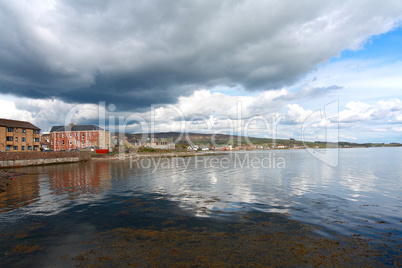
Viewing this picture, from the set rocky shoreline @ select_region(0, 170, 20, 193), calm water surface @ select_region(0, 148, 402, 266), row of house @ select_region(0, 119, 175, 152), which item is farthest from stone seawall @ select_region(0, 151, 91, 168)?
calm water surface @ select_region(0, 148, 402, 266)

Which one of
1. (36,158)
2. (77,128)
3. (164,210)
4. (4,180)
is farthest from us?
(77,128)

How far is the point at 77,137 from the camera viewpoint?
106500mm

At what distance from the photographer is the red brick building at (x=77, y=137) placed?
347ft

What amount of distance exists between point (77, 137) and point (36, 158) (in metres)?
55.9

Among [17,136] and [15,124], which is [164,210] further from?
[15,124]

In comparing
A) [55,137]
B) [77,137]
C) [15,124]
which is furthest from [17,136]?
[55,137]

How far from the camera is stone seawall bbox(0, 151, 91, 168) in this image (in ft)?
156

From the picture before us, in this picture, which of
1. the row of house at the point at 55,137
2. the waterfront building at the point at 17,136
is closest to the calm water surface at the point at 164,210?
the waterfront building at the point at 17,136

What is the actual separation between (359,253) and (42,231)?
13.7 m

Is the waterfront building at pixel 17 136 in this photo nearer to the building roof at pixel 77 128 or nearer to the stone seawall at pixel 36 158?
the stone seawall at pixel 36 158

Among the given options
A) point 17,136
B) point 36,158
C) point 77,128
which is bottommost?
point 36,158

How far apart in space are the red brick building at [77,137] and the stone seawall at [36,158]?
130 ft

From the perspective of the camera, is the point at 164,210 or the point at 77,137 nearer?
the point at 164,210

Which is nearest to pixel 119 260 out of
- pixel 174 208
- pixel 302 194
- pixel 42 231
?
pixel 42 231
